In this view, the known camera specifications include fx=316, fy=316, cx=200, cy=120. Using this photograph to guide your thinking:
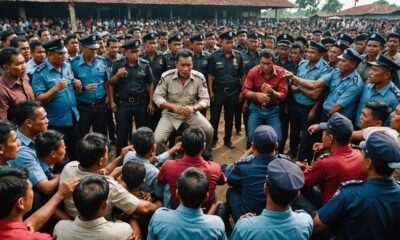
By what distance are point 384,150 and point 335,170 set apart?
846 millimetres

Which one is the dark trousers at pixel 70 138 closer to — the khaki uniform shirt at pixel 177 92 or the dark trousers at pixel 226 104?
the khaki uniform shirt at pixel 177 92

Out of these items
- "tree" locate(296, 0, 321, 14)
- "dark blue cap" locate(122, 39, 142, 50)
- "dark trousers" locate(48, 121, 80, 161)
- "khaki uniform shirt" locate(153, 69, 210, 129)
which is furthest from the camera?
"tree" locate(296, 0, 321, 14)

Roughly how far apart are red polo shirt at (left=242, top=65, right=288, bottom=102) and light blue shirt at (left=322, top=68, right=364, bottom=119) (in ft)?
2.35

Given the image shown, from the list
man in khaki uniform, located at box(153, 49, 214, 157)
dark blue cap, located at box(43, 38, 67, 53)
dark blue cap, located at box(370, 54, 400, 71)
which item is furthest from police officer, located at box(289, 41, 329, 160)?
dark blue cap, located at box(43, 38, 67, 53)

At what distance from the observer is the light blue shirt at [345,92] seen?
4707 millimetres

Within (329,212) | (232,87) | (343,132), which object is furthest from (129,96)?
Answer: (329,212)

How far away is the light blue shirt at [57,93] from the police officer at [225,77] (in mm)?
2715

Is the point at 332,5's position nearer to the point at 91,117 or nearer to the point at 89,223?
the point at 91,117

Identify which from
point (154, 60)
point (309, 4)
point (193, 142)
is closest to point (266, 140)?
point (193, 142)

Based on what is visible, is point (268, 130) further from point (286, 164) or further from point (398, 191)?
point (398, 191)

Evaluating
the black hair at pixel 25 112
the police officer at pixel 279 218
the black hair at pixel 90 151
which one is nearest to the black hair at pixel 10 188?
the black hair at pixel 90 151

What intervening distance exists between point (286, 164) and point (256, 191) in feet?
2.42

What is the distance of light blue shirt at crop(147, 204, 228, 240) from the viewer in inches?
91.7

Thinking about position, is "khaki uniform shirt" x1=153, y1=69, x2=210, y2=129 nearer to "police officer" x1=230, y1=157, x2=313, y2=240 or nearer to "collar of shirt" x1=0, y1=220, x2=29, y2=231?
"police officer" x1=230, y1=157, x2=313, y2=240
